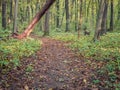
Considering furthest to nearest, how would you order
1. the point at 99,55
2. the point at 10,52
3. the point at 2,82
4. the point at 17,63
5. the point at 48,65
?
the point at 99,55 < the point at 10,52 < the point at 48,65 < the point at 17,63 < the point at 2,82

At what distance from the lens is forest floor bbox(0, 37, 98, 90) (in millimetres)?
7555

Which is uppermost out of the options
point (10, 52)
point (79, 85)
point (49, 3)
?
point (49, 3)

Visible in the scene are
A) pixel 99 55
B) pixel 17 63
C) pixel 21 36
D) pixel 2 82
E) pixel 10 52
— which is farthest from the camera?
pixel 21 36

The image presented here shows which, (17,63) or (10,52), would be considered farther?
(10,52)

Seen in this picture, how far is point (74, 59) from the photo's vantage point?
1160 cm

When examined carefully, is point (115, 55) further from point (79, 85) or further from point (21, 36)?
point (21, 36)

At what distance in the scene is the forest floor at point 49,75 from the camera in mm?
7555

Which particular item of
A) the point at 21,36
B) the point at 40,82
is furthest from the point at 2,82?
the point at 21,36

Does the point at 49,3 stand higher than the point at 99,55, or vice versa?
the point at 49,3

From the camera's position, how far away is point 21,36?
613 inches

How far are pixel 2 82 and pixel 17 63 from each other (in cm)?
185

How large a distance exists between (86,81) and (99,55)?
156 inches

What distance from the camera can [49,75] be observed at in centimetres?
881

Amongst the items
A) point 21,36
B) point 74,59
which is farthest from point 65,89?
point 21,36
